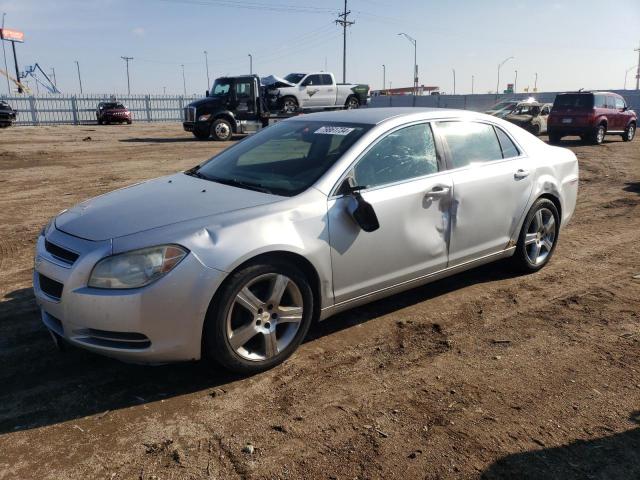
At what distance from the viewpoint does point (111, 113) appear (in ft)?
117

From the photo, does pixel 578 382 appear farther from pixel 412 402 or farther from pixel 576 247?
pixel 576 247

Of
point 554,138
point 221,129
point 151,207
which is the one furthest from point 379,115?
point 221,129

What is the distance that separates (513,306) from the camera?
4484mm

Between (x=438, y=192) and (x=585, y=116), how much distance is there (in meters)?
17.4

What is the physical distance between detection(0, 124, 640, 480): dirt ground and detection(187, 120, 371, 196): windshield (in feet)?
3.83

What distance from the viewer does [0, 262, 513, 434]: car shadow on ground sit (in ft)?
9.84

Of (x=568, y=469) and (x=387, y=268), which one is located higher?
(x=387, y=268)

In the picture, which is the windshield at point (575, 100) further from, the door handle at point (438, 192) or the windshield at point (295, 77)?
the door handle at point (438, 192)

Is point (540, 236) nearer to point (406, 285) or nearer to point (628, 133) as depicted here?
point (406, 285)

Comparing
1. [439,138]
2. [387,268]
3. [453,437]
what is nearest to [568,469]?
[453,437]

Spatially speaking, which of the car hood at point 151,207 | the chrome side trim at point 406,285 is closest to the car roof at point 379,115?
the car hood at point 151,207

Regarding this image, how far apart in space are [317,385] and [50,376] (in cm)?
166

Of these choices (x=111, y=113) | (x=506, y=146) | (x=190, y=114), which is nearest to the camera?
(x=506, y=146)

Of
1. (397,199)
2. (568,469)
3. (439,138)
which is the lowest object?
(568,469)
